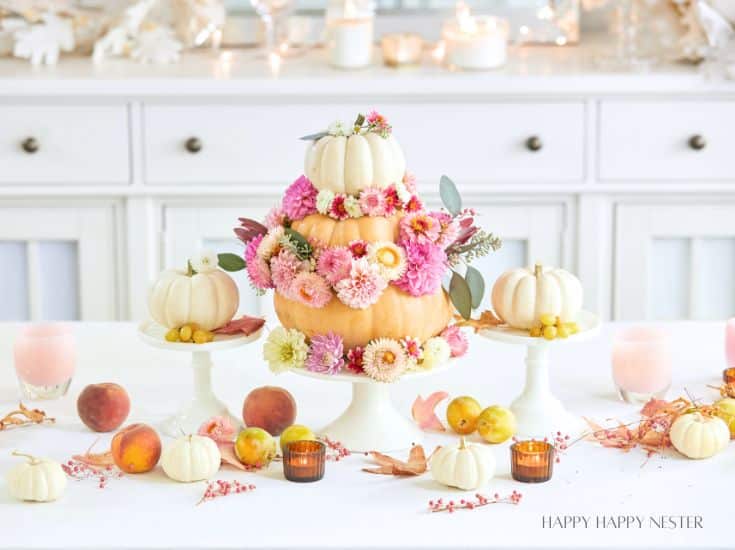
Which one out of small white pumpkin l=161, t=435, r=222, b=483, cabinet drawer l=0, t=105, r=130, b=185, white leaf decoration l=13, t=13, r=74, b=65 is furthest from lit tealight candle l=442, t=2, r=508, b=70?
small white pumpkin l=161, t=435, r=222, b=483

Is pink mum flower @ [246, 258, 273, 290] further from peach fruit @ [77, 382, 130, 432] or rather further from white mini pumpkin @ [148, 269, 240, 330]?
peach fruit @ [77, 382, 130, 432]

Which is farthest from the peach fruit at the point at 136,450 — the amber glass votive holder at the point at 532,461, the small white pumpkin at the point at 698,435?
the small white pumpkin at the point at 698,435

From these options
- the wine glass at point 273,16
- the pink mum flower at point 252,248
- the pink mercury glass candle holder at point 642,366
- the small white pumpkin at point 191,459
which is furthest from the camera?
the wine glass at point 273,16

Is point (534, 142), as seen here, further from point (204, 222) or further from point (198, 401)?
point (198, 401)

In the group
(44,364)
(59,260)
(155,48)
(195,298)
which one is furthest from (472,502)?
(155,48)

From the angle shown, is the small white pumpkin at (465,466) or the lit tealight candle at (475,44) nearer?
the small white pumpkin at (465,466)

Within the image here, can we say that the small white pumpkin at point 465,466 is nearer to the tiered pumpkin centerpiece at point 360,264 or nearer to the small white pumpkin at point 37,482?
the tiered pumpkin centerpiece at point 360,264

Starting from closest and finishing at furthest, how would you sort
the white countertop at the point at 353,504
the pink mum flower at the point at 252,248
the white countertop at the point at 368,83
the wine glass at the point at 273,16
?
the white countertop at the point at 353,504
the pink mum flower at the point at 252,248
the white countertop at the point at 368,83
the wine glass at the point at 273,16

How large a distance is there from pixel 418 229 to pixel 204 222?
1.46m

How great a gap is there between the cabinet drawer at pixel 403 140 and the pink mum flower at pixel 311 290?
1.37 metres

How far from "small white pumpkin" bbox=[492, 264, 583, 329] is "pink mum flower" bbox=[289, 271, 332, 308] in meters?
0.21

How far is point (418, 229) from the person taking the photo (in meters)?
1.24

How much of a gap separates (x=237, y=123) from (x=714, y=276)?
1.06 m

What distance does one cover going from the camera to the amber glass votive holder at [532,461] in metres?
1.18
